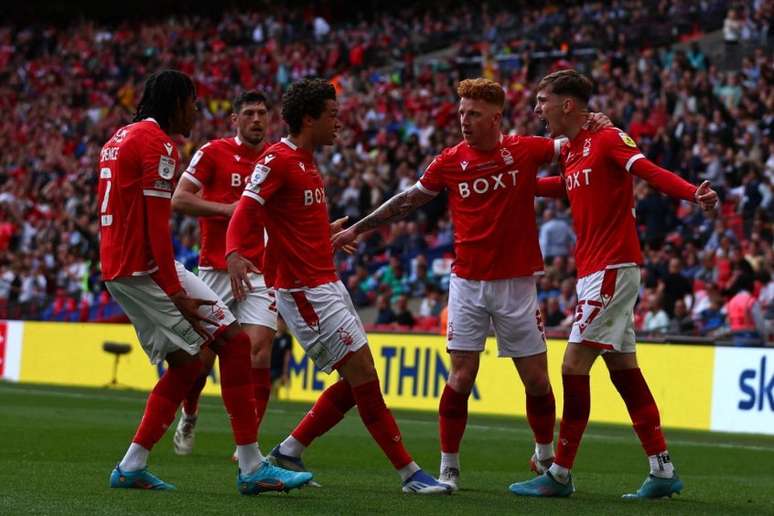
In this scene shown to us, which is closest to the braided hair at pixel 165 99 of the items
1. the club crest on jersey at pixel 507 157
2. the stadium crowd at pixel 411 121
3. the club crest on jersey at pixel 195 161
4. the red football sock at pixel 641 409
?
the club crest on jersey at pixel 507 157

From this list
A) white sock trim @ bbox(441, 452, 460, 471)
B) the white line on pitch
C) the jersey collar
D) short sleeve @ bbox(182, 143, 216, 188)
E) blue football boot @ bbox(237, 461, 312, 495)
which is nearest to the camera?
blue football boot @ bbox(237, 461, 312, 495)

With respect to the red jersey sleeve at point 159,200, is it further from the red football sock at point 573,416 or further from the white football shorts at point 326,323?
the red football sock at point 573,416

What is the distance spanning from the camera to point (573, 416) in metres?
8.66

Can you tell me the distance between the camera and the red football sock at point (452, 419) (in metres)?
8.79

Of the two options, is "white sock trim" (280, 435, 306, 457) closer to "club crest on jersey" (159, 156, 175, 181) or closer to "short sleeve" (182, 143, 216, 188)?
"club crest on jersey" (159, 156, 175, 181)

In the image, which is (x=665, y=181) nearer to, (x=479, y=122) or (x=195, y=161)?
(x=479, y=122)

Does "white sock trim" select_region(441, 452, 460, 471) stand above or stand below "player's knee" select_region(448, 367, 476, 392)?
below

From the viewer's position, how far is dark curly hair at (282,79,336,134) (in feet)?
27.9

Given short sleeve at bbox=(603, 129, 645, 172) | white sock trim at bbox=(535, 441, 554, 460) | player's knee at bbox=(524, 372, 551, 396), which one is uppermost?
short sleeve at bbox=(603, 129, 645, 172)

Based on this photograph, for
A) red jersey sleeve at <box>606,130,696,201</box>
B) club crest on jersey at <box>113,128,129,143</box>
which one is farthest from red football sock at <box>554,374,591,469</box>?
club crest on jersey at <box>113,128,129,143</box>

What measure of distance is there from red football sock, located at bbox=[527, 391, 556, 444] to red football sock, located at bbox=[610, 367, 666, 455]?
45 cm

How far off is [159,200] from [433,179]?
1.95 meters

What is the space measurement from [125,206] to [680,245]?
14533 millimetres

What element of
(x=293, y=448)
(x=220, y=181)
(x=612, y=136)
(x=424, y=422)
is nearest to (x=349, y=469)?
(x=293, y=448)
